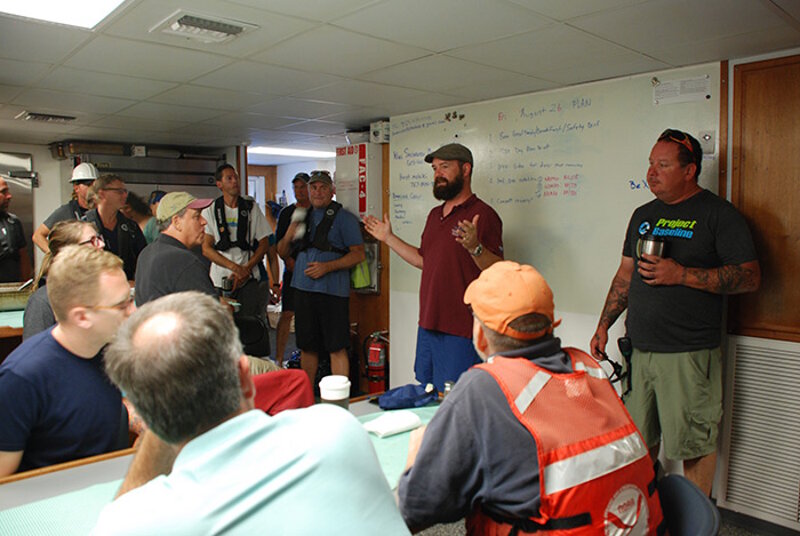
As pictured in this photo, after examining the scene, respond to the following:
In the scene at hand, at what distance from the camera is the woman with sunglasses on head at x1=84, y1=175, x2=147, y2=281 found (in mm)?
3887

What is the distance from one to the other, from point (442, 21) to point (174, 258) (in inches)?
58.7

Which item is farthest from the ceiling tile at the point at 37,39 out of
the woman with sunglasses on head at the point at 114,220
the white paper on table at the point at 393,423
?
the white paper on table at the point at 393,423

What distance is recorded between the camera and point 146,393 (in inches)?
32.2

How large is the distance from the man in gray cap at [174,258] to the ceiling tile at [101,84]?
3.46ft

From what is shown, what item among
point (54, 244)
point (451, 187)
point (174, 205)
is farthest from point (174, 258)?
point (451, 187)

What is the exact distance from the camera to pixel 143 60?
9.34 ft

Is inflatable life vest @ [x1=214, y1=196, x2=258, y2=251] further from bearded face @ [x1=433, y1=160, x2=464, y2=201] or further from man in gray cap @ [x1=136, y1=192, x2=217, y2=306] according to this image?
bearded face @ [x1=433, y1=160, x2=464, y2=201]

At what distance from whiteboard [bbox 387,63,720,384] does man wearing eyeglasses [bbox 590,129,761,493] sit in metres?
0.35

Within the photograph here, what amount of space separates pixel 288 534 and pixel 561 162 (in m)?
3.02

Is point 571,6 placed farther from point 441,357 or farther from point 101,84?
point 101,84

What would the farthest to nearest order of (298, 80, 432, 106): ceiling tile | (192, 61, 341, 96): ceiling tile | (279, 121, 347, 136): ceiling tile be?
(279, 121, 347, 136): ceiling tile → (298, 80, 432, 106): ceiling tile → (192, 61, 341, 96): ceiling tile

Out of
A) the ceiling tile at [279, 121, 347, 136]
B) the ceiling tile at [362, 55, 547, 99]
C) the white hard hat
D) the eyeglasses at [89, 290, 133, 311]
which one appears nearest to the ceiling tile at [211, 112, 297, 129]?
the ceiling tile at [279, 121, 347, 136]

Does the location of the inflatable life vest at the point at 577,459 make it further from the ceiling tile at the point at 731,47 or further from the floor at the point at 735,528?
the ceiling tile at the point at 731,47

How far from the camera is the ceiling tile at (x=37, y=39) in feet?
7.54
